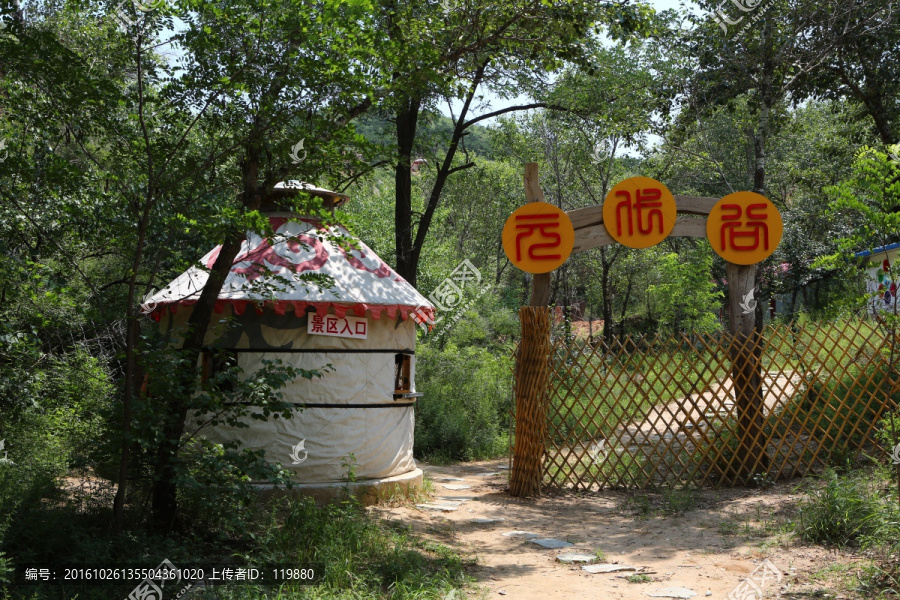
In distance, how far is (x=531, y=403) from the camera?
543 cm

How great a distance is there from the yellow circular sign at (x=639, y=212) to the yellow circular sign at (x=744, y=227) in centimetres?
35

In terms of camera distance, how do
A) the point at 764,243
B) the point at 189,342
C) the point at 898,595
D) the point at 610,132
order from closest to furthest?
the point at 898,595 < the point at 189,342 < the point at 764,243 < the point at 610,132

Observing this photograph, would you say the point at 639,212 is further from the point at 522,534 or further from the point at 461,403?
the point at 461,403

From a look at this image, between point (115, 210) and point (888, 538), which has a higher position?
point (115, 210)

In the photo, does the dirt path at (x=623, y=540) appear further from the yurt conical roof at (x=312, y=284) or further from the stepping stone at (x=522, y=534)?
the yurt conical roof at (x=312, y=284)

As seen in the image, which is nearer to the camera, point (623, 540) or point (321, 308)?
point (623, 540)

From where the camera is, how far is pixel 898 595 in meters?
2.71

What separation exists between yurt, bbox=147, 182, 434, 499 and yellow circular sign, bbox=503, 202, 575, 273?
2.87 feet

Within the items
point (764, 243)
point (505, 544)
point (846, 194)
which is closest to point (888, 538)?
point (846, 194)

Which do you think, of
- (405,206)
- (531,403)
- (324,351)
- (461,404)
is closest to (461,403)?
(461,404)

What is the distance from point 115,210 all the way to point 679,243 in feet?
46.3

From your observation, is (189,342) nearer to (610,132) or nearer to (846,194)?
(846,194)

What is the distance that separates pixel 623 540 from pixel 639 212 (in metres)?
2.45

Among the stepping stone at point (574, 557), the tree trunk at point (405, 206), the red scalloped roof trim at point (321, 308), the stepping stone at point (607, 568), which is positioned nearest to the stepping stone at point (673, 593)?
the stepping stone at point (607, 568)
